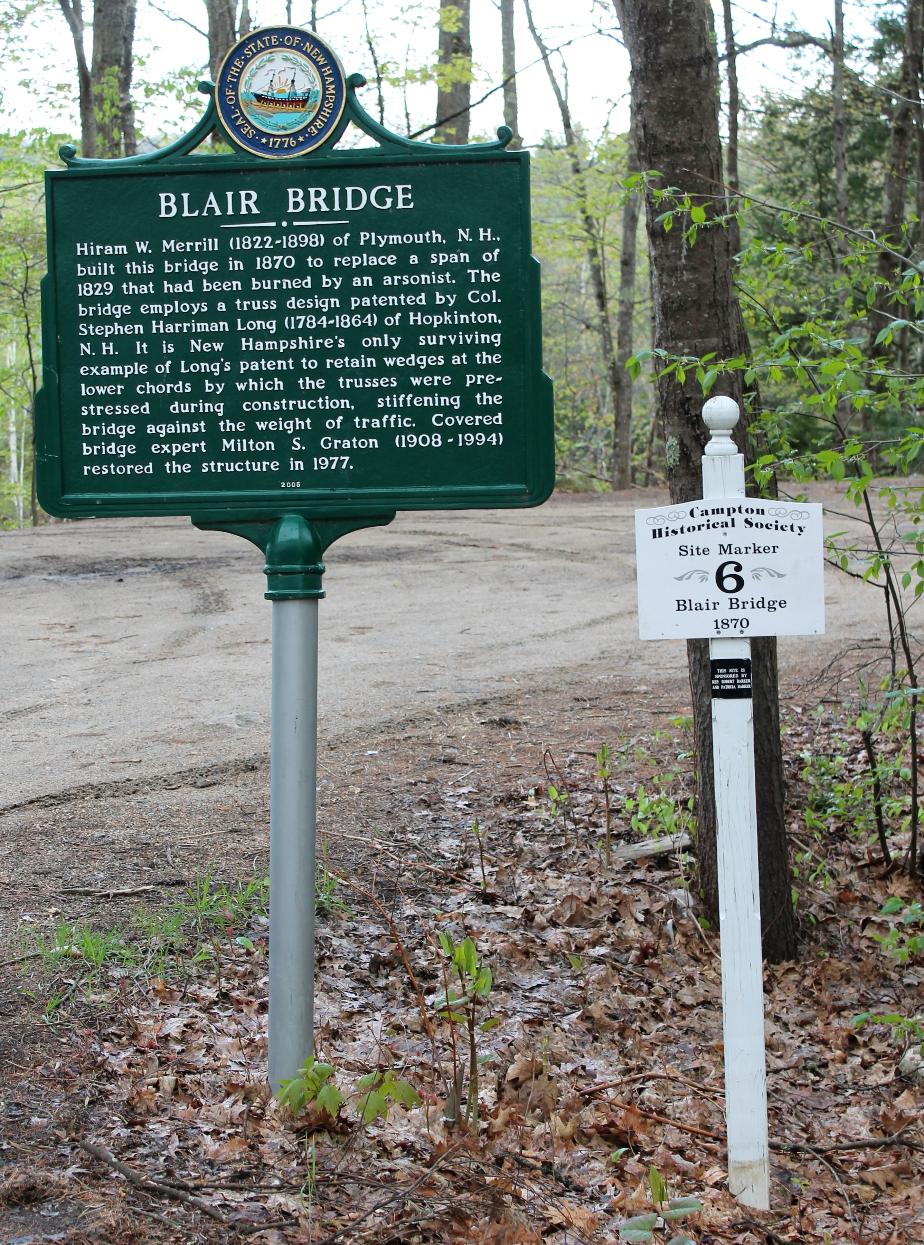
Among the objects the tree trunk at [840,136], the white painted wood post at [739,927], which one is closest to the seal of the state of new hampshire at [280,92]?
the white painted wood post at [739,927]

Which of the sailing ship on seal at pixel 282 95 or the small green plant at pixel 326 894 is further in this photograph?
the small green plant at pixel 326 894

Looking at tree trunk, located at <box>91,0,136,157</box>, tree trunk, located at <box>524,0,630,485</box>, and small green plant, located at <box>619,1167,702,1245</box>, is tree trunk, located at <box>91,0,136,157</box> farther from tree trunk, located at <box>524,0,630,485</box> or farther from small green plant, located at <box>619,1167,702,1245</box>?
small green plant, located at <box>619,1167,702,1245</box>

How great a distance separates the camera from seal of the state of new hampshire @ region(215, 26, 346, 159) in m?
3.50

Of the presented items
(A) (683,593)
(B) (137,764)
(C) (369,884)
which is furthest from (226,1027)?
(B) (137,764)

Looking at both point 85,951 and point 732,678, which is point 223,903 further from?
point 732,678

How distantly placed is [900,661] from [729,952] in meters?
5.90

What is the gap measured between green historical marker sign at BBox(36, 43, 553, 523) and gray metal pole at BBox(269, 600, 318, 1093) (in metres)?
0.47

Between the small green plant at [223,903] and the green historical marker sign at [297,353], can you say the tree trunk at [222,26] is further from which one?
the green historical marker sign at [297,353]

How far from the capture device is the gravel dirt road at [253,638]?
7578 millimetres

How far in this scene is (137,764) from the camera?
22.8ft

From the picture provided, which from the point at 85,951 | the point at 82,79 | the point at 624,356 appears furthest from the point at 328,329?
the point at 624,356

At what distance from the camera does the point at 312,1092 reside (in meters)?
3.40

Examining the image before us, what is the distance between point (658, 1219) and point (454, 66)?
21.4 metres

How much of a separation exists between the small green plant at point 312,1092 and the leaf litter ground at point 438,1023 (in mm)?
129
